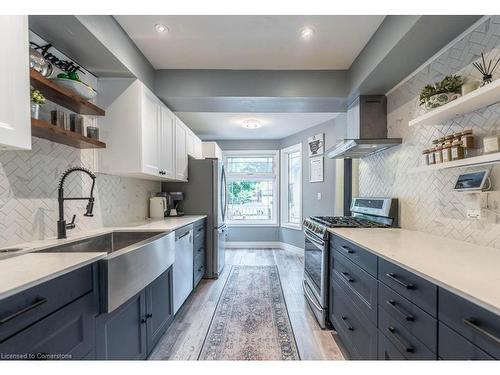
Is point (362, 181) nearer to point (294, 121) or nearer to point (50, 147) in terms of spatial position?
point (294, 121)

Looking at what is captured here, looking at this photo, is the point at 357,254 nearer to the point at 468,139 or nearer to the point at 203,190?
the point at 468,139

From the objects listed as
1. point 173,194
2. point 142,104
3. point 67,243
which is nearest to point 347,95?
point 142,104

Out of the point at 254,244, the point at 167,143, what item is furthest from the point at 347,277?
the point at 254,244

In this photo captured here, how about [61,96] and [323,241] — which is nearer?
[61,96]

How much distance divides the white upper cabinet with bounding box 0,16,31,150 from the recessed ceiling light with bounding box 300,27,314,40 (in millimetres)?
1759

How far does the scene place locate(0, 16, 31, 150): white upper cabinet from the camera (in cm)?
105

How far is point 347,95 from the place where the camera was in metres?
2.56

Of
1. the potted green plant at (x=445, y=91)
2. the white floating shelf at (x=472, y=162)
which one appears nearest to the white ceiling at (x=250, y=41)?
the potted green plant at (x=445, y=91)

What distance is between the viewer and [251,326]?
2.18 m

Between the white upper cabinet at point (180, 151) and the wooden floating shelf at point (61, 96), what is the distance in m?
1.18

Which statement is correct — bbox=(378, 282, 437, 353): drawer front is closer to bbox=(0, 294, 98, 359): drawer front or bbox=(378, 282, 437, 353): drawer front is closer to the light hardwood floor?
the light hardwood floor

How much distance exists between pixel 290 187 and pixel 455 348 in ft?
14.7

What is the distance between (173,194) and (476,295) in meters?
3.22
